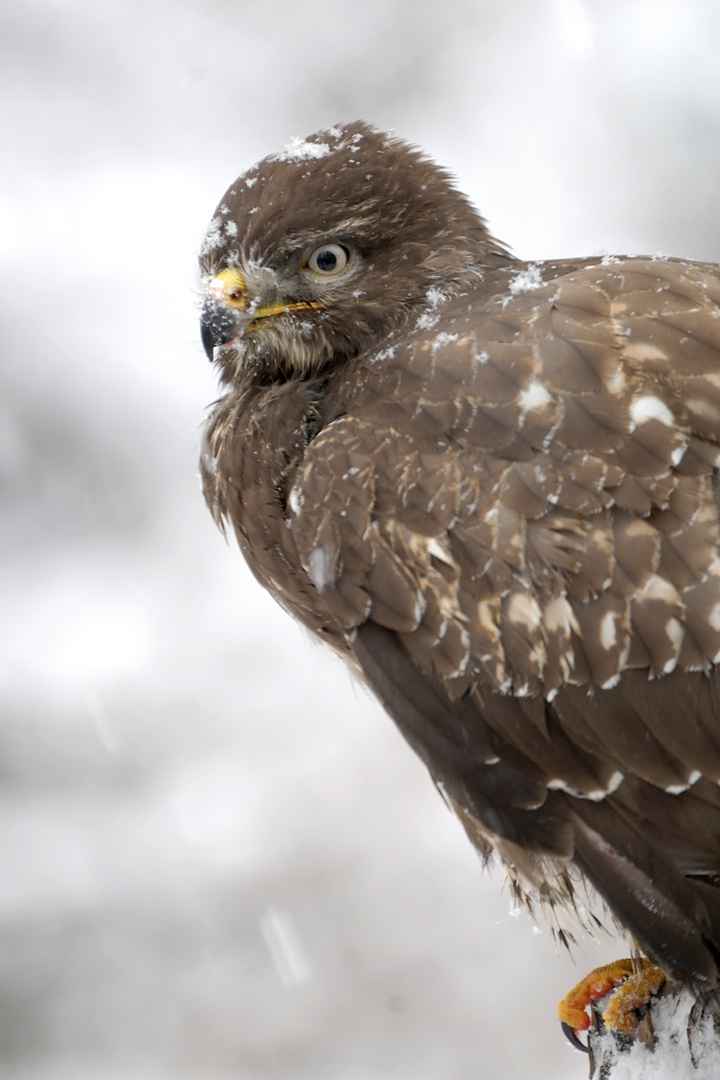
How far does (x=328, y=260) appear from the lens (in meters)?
2.99

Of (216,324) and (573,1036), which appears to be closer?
(216,324)

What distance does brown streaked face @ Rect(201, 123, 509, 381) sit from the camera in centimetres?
294

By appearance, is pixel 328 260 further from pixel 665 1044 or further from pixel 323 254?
pixel 665 1044

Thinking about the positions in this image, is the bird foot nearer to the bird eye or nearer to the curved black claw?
the curved black claw

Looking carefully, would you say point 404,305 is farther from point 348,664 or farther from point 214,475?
point 348,664

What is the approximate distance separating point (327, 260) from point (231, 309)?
0.31 m

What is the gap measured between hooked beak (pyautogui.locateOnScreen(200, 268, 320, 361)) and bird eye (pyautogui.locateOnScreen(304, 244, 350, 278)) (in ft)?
0.33

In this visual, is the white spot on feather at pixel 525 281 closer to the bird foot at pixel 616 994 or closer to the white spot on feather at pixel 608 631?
the white spot on feather at pixel 608 631

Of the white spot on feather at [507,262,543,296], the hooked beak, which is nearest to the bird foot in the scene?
the white spot on feather at [507,262,543,296]

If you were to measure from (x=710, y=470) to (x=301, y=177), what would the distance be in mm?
1428

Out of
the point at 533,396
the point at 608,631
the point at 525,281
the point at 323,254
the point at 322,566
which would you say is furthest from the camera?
the point at 323,254

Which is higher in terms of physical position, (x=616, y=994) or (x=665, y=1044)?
(x=616, y=994)

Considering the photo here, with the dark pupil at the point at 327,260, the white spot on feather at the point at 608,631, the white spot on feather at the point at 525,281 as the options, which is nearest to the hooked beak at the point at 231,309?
the dark pupil at the point at 327,260

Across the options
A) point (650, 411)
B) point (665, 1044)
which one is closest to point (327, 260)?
point (650, 411)
